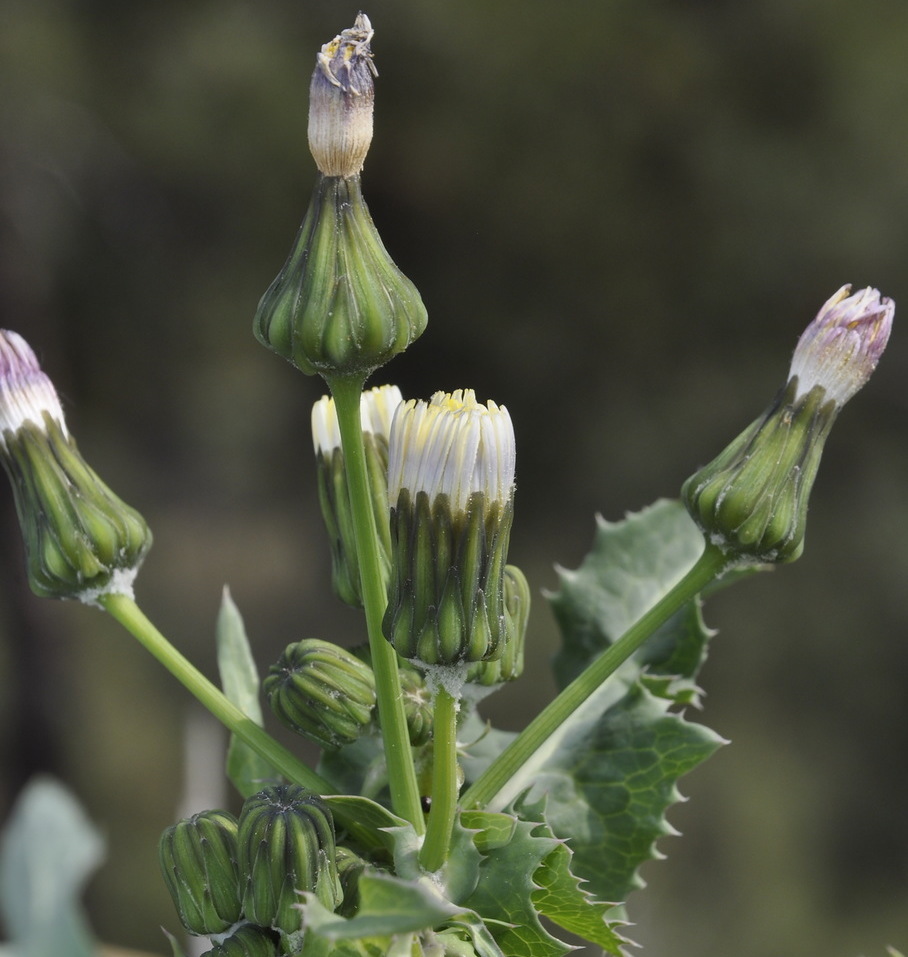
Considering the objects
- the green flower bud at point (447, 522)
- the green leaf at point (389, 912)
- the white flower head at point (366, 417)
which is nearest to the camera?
the green leaf at point (389, 912)

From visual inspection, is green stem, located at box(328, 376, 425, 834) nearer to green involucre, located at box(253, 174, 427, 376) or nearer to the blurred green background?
green involucre, located at box(253, 174, 427, 376)

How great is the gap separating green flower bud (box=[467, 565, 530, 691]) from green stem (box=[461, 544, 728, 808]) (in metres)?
0.04

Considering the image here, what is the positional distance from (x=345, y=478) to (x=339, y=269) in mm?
122

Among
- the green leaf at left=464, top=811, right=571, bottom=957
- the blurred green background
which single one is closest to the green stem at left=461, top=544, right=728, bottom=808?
the green leaf at left=464, top=811, right=571, bottom=957

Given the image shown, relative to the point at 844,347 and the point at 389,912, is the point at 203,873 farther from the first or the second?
the point at 844,347

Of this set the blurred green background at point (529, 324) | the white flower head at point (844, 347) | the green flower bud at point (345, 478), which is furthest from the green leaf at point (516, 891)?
the blurred green background at point (529, 324)

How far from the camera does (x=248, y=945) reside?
1.50 feet

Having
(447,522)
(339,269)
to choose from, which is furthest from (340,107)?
(447,522)

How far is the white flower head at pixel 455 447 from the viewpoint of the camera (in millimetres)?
437

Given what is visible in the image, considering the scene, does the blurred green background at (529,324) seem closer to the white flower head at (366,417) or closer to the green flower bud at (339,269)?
the white flower head at (366,417)

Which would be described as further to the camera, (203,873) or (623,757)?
(623,757)

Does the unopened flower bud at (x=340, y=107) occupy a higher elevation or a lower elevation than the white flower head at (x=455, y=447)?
higher

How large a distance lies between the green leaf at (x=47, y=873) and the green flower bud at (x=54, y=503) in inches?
13.8

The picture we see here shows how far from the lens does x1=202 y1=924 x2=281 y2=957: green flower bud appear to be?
457 mm
